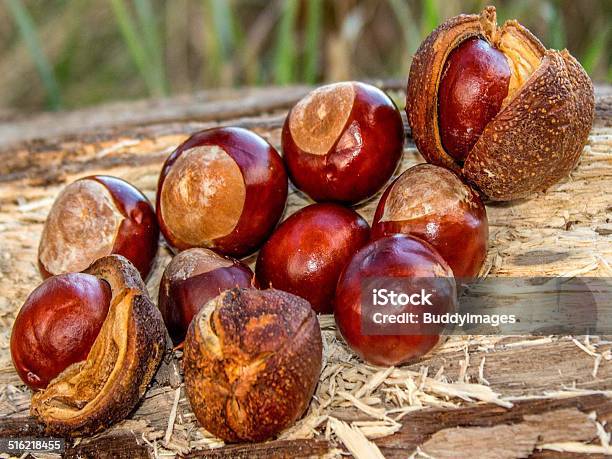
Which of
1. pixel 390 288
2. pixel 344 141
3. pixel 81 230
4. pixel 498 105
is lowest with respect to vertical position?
pixel 81 230

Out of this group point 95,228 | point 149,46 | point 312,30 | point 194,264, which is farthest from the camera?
point 149,46

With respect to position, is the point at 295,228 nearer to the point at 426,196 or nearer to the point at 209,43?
the point at 426,196

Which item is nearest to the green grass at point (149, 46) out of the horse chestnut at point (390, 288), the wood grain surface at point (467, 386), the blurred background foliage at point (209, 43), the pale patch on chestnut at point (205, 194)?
the blurred background foliage at point (209, 43)

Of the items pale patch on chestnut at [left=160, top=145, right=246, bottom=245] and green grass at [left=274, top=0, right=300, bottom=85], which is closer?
pale patch on chestnut at [left=160, top=145, right=246, bottom=245]

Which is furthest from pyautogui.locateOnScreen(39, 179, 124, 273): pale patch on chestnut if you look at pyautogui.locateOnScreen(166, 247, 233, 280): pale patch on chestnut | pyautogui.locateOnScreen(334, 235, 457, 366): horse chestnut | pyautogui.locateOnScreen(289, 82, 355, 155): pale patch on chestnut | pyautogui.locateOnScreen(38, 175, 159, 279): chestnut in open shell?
pyautogui.locateOnScreen(334, 235, 457, 366): horse chestnut

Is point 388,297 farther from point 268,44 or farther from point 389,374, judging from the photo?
point 268,44

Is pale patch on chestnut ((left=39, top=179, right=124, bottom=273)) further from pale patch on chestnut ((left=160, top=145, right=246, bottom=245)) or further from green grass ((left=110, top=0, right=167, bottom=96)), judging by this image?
green grass ((left=110, top=0, right=167, bottom=96))

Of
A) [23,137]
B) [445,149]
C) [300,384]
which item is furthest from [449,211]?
[23,137]

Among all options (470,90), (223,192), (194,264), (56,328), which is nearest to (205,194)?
(223,192)
